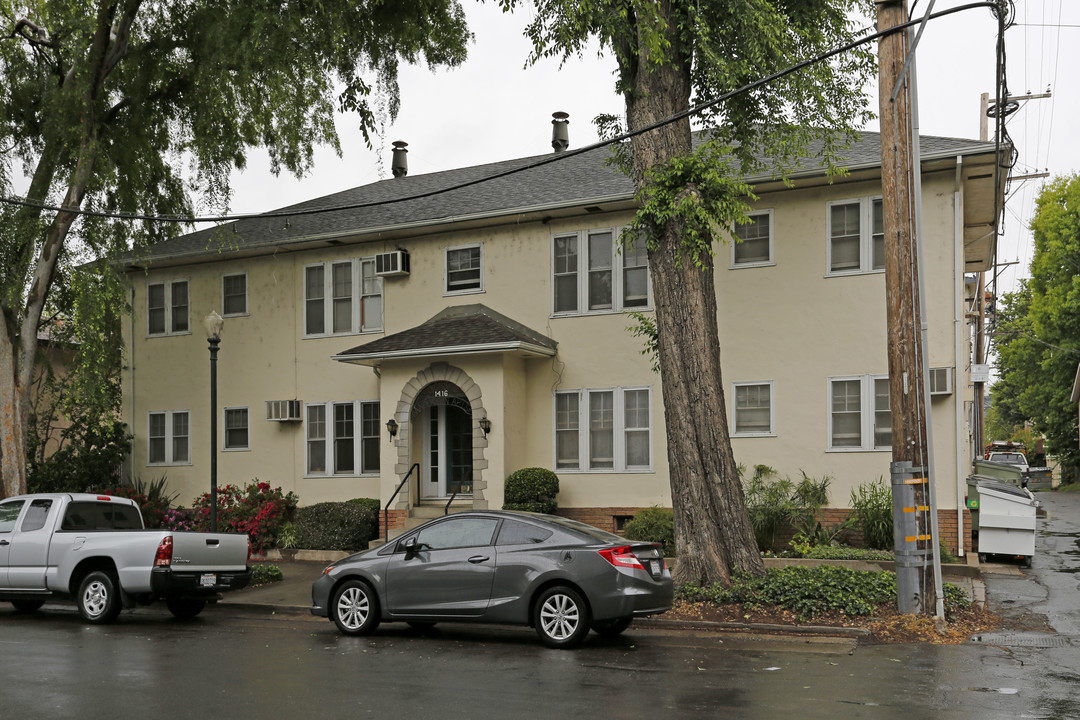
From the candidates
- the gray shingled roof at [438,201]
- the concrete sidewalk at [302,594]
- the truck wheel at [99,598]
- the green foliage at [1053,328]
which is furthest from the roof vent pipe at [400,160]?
the green foliage at [1053,328]

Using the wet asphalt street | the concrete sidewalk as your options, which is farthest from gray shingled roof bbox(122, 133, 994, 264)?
the wet asphalt street

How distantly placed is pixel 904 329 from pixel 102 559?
10551 millimetres

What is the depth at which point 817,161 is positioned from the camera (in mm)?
17625

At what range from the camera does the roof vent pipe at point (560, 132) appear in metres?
24.4

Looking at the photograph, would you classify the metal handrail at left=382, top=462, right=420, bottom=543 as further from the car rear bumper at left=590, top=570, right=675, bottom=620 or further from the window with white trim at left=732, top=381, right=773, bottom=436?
the car rear bumper at left=590, top=570, right=675, bottom=620

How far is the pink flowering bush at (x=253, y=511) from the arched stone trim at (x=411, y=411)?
9.57 feet

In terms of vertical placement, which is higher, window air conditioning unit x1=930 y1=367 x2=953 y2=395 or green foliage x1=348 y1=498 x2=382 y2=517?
window air conditioning unit x1=930 y1=367 x2=953 y2=395

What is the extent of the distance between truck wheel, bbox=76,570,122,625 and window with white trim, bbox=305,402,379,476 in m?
8.53

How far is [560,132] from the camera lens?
80.3ft

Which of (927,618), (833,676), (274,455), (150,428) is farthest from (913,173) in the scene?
(150,428)

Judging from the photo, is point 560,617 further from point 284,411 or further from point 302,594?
point 284,411

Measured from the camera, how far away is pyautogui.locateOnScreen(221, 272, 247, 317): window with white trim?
2311 centimetres

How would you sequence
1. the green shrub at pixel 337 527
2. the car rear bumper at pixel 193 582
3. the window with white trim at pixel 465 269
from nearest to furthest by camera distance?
the car rear bumper at pixel 193 582 → the green shrub at pixel 337 527 → the window with white trim at pixel 465 269

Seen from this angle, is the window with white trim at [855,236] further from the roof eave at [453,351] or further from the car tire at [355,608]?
the car tire at [355,608]
